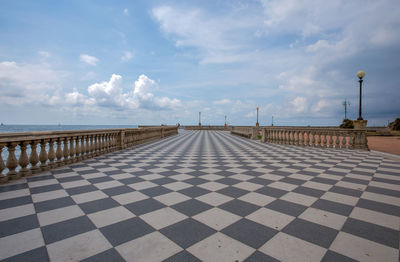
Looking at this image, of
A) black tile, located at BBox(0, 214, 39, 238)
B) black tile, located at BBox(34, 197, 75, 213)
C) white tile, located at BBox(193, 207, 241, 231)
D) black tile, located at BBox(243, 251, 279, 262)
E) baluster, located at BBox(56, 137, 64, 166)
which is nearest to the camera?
black tile, located at BBox(243, 251, 279, 262)

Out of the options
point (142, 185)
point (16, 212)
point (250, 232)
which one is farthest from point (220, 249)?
point (16, 212)

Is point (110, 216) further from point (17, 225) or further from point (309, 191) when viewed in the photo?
point (309, 191)

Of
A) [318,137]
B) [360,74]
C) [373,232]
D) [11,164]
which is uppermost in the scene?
[360,74]

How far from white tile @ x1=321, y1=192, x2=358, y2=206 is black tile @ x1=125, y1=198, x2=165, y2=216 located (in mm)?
2760

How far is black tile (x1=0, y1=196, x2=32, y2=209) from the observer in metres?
2.87

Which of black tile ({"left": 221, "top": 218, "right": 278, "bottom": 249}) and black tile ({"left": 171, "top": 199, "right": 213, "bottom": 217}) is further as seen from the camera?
black tile ({"left": 171, "top": 199, "right": 213, "bottom": 217})

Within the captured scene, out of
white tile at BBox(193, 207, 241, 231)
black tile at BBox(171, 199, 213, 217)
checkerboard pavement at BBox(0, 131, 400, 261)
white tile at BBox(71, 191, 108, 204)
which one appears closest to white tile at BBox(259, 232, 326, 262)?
checkerboard pavement at BBox(0, 131, 400, 261)

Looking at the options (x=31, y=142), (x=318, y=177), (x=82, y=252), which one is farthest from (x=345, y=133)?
(x=31, y=142)

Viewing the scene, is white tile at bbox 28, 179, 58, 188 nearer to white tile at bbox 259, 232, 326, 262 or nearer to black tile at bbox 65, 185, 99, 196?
black tile at bbox 65, 185, 99, 196

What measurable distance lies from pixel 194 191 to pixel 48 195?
2.56 metres

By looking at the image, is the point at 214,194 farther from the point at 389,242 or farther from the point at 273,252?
the point at 389,242

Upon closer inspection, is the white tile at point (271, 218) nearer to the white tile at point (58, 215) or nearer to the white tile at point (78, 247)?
the white tile at point (78, 247)

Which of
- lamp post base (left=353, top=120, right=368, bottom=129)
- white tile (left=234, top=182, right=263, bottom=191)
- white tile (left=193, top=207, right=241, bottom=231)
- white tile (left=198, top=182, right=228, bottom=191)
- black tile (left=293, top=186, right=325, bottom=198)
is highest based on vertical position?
lamp post base (left=353, top=120, right=368, bottom=129)

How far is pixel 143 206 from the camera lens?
112 inches
